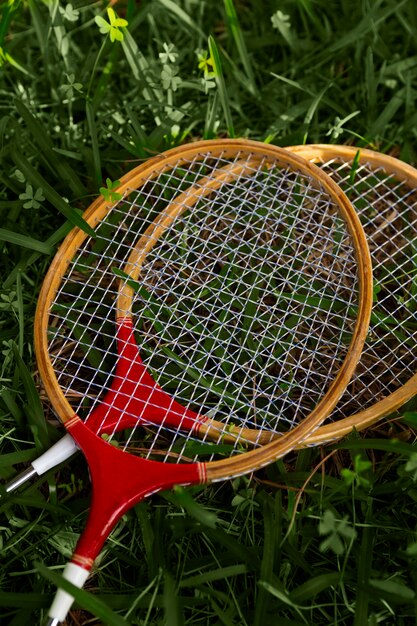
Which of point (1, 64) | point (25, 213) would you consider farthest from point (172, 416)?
point (1, 64)

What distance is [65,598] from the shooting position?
1614 mm

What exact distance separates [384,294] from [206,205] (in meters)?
0.61

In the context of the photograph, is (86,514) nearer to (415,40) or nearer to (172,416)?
(172,416)

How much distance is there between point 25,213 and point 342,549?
1339 millimetres

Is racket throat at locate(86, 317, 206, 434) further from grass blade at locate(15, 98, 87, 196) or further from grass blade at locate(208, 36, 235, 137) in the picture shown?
grass blade at locate(208, 36, 235, 137)

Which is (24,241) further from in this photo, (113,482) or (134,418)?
(113,482)

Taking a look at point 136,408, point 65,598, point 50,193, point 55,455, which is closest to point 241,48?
point 50,193

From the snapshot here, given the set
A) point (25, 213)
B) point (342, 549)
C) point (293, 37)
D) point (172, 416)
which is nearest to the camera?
point (342, 549)

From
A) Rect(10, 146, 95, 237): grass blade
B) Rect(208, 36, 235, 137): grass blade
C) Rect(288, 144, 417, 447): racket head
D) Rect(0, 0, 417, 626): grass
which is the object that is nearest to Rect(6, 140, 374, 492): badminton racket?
Rect(0, 0, 417, 626): grass

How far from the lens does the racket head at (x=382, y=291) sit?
1922 millimetres

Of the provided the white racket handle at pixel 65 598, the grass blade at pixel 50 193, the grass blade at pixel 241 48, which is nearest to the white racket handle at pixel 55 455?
the white racket handle at pixel 65 598

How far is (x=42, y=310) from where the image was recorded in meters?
1.85

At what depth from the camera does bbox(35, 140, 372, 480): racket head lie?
5.50ft

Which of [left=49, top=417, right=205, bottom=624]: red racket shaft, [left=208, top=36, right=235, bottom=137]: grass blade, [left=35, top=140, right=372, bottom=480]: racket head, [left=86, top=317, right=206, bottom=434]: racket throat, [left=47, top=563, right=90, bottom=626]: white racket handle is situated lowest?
[left=47, top=563, right=90, bottom=626]: white racket handle
